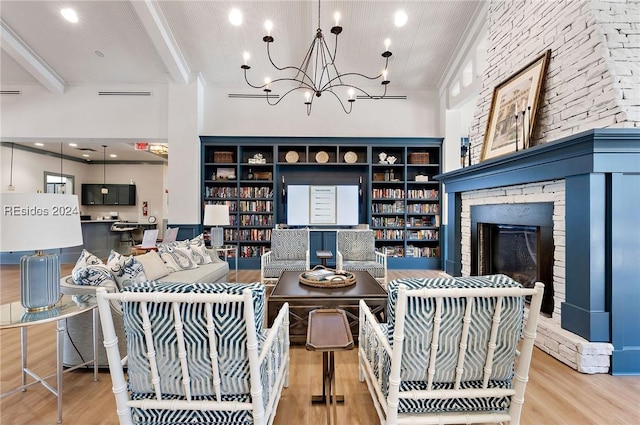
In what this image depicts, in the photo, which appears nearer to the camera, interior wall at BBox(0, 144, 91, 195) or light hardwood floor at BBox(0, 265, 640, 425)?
light hardwood floor at BBox(0, 265, 640, 425)

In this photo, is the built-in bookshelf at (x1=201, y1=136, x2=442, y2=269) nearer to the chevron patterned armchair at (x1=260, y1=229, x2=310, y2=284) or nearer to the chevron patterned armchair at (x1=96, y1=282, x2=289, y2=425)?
the chevron patterned armchair at (x1=260, y1=229, x2=310, y2=284)

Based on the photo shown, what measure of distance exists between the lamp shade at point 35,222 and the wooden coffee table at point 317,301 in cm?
152

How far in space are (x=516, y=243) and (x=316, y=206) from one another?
349 cm

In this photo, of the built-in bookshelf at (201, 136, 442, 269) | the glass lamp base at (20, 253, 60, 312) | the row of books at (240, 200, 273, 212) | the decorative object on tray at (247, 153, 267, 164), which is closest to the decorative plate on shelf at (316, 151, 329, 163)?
the built-in bookshelf at (201, 136, 442, 269)

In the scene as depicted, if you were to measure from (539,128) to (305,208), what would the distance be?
395cm

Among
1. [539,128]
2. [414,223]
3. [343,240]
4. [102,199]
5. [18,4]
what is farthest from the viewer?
[102,199]

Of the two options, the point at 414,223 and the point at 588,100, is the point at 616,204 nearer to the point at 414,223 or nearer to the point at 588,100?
the point at 588,100

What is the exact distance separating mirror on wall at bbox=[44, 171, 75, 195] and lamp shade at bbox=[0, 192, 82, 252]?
27.9 ft

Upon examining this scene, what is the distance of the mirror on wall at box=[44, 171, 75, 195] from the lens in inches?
322

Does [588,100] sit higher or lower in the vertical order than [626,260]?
higher

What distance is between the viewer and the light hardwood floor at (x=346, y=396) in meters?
1.68

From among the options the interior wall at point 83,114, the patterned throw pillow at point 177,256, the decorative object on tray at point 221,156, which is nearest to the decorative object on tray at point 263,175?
the decorative object on tray at point 221,156

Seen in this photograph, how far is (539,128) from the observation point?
117 inches

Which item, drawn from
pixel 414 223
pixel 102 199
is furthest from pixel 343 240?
pixel 102 199
